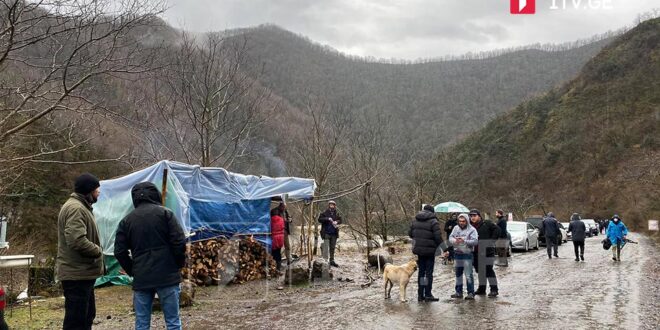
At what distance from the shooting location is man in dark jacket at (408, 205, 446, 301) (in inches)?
385

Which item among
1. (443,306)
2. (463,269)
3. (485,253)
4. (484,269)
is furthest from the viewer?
(484,269)

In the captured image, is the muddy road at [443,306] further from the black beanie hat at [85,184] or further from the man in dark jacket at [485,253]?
the black beanie hat at [85,184]

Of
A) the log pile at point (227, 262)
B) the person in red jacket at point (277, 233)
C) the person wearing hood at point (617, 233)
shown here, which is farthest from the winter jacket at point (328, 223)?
the person wearing hood at point (617, 233)

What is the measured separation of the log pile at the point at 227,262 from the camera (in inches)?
464

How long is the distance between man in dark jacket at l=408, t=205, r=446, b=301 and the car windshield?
1528cm

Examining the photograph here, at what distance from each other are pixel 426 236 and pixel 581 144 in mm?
66996

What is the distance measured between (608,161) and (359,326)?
2634 inches

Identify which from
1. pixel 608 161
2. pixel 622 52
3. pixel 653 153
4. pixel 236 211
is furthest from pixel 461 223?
pixel 622 52

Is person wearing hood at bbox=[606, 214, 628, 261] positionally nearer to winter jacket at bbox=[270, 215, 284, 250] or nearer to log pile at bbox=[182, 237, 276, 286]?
winter jacket at bbox=[270, 215, 284, 250]

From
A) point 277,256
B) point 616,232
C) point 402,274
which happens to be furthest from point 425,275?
point 616,232

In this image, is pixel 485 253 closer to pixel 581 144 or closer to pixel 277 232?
pixel 277 232

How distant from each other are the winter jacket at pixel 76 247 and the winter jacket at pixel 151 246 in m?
0.39

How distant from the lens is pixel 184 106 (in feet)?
55.2

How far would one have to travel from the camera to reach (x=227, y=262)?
1241 centimetres
